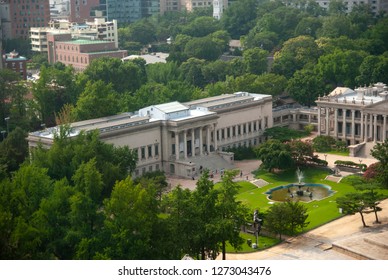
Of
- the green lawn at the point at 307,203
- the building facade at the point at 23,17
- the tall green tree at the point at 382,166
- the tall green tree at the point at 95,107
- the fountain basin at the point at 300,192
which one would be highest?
the building facade at the point at 23,17

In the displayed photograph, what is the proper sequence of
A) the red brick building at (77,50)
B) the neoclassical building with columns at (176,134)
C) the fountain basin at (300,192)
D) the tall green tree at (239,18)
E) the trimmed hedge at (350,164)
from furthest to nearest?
the tall green tree at (239,18), the red brick building at (77,50), the trimmed hedge at (350,164), the neoclassical building with columns at (176,134), the fountain basin at (300,192)

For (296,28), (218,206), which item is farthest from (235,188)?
(296,28)

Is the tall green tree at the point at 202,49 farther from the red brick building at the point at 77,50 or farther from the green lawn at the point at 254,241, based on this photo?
the green lawn at the point at 254,241

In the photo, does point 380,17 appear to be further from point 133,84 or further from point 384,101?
point 384,101

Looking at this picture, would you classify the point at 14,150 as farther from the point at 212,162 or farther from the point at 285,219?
the point at 285,219

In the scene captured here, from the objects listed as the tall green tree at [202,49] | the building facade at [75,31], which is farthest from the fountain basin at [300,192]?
the building facade at [75,31]

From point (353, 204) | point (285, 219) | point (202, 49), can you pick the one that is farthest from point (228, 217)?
point (202, 49)
